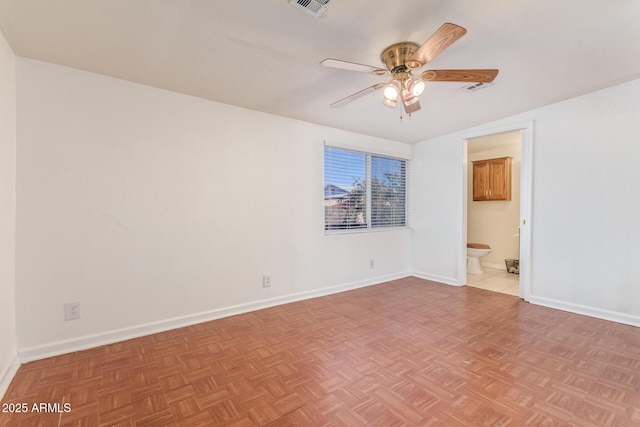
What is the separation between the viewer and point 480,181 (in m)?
5.50

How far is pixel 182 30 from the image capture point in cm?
183

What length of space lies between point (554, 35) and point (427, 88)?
96cm

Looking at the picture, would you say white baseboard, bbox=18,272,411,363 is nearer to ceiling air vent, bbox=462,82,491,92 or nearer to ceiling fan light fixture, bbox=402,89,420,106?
ceiling fan light fixture, bbox=402,89,420,106

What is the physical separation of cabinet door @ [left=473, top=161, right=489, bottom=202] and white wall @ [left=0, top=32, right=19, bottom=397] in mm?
6320

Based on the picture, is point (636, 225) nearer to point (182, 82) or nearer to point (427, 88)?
point (427, 88)

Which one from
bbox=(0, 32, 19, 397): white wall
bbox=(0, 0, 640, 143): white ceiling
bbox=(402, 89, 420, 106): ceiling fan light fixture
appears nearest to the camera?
bbox=(0, 0, 640, 143): white ceiling

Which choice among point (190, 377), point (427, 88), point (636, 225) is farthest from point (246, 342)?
point (636, 225)

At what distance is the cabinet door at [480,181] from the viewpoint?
17.7 feet

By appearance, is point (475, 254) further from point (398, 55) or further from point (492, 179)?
point (398, 55)

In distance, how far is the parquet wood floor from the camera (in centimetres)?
156

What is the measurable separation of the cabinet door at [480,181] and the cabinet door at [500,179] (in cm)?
7

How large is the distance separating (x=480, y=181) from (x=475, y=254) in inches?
59.8

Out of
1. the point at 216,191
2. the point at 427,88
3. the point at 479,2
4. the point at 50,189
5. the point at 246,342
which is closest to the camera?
the point at 479,2

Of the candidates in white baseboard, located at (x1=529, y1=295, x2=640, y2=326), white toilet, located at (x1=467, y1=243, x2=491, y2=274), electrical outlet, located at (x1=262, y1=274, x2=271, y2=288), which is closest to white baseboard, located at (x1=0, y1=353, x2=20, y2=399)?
electrical outlet, located at (x1=262, y1=274, x2=271, y2=288)
